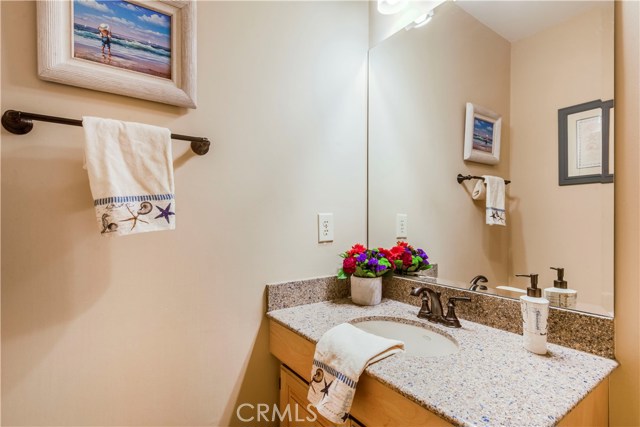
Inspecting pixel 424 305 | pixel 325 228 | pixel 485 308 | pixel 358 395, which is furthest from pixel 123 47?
pixel 485 308

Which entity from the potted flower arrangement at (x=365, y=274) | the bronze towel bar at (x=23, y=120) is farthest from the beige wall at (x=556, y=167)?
the bronze towel bar at (x=23, y=120)

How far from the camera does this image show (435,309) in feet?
3.37

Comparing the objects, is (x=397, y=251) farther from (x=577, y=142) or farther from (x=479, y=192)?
(x=577, y=142)

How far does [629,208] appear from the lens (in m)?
0.73

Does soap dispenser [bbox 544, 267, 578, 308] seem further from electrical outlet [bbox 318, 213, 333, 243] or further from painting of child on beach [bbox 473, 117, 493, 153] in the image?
electrical outlet [bbox 318, 213, 333, 243]

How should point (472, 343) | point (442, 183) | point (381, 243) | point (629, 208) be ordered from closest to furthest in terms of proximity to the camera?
point (629, 208)
point (472, 343)
point (442, 183)
point (381, 243)

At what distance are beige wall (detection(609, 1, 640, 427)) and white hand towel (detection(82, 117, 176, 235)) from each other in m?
1.14

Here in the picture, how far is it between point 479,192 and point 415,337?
0.57 m

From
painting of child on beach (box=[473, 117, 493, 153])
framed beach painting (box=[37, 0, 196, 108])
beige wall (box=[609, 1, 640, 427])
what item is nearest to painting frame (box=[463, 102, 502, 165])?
painting of child on beach (box=[473, 117, 493, 153])

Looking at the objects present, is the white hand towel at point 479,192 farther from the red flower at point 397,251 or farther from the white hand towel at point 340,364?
the white hand towel at point 340,364

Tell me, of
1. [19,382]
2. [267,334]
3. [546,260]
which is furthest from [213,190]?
[546,260]

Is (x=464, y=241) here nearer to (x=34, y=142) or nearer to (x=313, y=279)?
(x=313, y=279)

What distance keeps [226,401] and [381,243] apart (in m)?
0.85

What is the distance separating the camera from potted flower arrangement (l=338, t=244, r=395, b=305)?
1.17 meters
